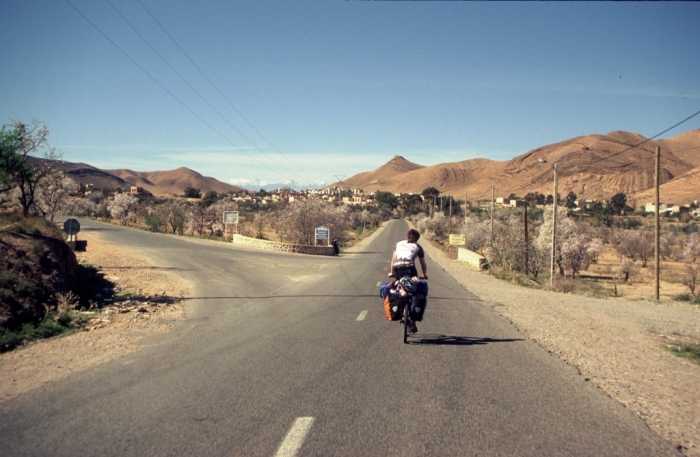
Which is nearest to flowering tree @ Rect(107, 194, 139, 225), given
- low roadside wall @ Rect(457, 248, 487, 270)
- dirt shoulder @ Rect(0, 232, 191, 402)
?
low roadside wall @ Rect(457, 248, 487, 270)

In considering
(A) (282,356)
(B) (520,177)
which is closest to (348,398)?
(A) (282,356)

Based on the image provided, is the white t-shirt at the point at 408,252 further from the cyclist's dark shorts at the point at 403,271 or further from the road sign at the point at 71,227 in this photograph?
the road sign at the point at 71,227

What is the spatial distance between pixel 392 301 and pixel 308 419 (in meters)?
4.41

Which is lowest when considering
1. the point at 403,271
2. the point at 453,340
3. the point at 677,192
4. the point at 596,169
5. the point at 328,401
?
the point at 453,340

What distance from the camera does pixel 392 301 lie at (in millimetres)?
9781

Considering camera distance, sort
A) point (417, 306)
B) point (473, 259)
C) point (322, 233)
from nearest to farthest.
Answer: point (417, 306) < point (473, 259) < point (322, 233)

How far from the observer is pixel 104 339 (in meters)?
10.4

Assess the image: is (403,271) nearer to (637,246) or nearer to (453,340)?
(453,340)

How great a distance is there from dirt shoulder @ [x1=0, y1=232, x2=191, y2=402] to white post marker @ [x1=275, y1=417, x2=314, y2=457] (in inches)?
148

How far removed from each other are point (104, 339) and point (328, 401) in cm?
607

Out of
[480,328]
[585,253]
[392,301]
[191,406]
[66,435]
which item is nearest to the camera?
[66,435]

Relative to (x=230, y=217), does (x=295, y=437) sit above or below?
below

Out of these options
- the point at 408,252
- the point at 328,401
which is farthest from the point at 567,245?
the point at 328,401

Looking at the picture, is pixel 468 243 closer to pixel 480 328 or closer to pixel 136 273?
pixel 136 273
